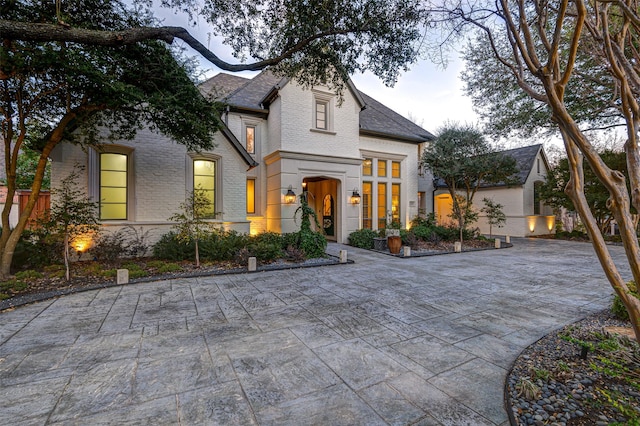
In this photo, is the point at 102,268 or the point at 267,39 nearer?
the point at 267,39

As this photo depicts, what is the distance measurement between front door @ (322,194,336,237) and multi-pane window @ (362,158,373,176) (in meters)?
2.09

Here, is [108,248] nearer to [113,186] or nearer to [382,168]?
[113,186]

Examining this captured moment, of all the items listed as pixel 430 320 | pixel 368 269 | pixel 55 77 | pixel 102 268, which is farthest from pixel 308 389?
pixel 55 77

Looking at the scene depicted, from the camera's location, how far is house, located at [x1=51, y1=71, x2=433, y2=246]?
8.44m

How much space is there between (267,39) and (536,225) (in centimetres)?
1958

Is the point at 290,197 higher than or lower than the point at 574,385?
higher

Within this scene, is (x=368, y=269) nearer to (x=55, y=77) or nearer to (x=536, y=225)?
(x=55, y=77)

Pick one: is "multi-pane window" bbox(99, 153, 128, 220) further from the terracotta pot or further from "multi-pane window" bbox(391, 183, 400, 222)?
"multi-pane window" bbox(391, 183, 400, 222)

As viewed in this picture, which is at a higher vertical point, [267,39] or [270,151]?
[267,39]

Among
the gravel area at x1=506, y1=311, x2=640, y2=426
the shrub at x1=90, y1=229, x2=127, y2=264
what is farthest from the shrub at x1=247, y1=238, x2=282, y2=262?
the gravel area at x1=506, y1=311, x2=640, y2=426

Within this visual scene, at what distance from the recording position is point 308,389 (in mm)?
2305

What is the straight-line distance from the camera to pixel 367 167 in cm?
1334

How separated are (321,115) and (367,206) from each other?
4731 millimetres

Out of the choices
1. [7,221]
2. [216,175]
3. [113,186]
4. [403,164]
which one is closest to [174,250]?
[113,186]
